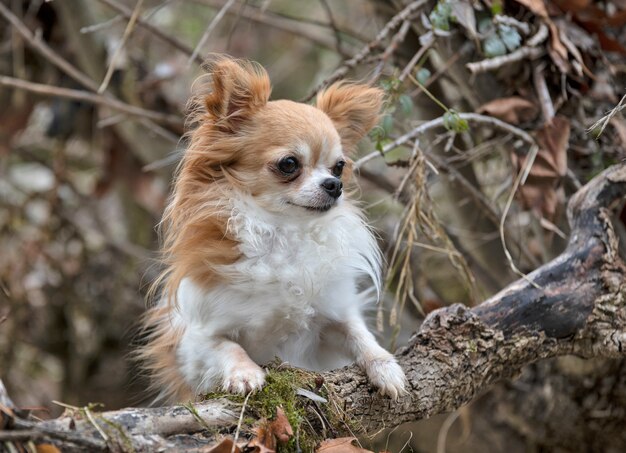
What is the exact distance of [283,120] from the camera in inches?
125

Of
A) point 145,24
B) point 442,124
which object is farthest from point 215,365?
point 145,24

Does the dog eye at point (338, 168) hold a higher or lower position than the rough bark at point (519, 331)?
higher

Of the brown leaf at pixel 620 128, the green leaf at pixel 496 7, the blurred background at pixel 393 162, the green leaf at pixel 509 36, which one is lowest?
the blurred background at pixel 393 162

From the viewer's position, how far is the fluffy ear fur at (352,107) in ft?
11.2

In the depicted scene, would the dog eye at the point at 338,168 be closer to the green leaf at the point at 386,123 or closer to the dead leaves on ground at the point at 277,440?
the green leaf at the point at 386,123

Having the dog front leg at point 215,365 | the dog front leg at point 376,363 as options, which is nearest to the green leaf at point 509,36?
the dog front leg at point 376,363

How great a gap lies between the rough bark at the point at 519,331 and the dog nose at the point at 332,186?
0.57 meters

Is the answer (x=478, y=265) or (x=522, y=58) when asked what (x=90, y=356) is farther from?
(x=522, y=58)

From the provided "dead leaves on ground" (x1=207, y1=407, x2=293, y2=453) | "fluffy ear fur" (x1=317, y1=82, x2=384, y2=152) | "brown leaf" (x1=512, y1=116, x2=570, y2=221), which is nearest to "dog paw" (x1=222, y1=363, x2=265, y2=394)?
"dead leaves on ground" (x1=207, y1=407, x2=293, y2=453)

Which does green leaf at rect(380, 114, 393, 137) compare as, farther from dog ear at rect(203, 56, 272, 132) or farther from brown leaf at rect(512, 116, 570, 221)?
brown leaf at rect(512, 116, 570, 221)

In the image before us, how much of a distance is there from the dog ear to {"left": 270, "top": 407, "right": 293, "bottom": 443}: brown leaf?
1281 mm

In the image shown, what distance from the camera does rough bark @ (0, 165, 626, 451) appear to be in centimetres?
286

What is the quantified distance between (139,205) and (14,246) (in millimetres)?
934

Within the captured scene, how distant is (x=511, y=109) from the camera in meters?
3.73
